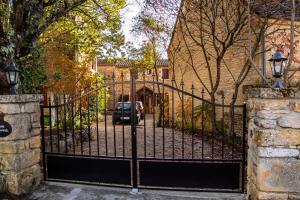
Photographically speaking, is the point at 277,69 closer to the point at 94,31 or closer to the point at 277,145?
the point at 277,145

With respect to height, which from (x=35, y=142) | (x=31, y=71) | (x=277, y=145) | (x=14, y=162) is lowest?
(x=14, y=162)

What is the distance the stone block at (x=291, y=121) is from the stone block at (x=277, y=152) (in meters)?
0.31

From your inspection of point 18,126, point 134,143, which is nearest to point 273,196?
point 134,143

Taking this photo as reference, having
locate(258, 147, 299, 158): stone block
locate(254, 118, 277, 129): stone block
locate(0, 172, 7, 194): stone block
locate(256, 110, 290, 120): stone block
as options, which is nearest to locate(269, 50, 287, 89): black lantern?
locate(256, 110, 290, 120): stone block

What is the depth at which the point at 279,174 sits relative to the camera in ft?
10.0

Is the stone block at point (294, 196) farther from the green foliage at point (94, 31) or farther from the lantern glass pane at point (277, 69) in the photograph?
the green foliage at point (94, 31)

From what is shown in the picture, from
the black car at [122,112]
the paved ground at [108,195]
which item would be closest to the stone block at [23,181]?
the paved ground at [108,195]

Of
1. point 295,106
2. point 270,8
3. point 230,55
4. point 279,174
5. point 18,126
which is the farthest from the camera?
point 230,55

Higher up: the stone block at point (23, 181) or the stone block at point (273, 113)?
the stone block at point (273, 113)

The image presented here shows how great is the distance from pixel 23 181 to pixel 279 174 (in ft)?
Answer: 12.5

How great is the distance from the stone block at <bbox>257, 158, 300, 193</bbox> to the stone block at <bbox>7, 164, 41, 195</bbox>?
355 centimetres

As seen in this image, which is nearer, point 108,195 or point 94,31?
point 108,195

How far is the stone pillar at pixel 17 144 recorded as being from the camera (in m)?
3.69

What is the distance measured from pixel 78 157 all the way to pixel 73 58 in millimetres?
7605
